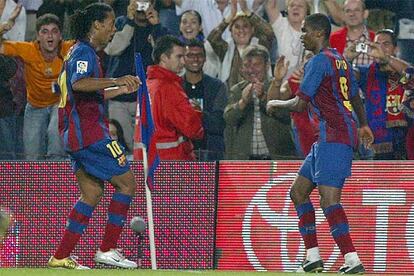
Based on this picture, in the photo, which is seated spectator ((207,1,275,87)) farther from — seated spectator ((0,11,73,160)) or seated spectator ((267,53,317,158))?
seated spectator ((0,11,73,160))

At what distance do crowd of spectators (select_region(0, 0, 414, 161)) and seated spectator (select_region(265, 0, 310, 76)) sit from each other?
0.01 m

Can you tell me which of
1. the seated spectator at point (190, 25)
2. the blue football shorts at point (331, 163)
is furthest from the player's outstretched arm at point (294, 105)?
the seated spectator at point (190, 25)

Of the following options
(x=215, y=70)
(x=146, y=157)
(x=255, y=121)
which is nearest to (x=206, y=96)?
(x=215, y=70)

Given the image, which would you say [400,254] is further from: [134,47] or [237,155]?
[134,47]

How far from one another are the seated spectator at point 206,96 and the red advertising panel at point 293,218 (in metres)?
1.55

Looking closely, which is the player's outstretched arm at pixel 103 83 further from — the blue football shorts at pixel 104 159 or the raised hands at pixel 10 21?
the raised hands at pixel 10 21

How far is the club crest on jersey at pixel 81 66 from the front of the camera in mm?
10844

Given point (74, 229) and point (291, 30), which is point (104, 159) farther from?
point (291, 30)

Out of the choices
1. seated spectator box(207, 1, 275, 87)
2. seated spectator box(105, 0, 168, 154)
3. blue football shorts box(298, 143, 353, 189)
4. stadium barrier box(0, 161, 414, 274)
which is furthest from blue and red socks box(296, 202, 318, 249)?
seated spectator box(105, 0, 168, 154)

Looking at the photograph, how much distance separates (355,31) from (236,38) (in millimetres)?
1499

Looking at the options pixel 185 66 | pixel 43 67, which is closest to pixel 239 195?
pixel 185 66

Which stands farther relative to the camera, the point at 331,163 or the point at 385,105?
the point at 385,105

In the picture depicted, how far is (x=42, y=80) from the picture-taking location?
1478cm

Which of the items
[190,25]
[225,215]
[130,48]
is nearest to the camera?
[225,215]
